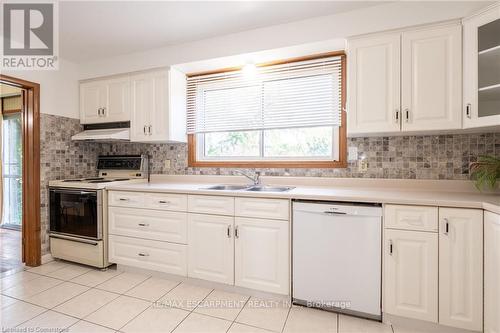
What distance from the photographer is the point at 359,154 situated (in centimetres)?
238

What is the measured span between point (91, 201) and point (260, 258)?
5.96 feet

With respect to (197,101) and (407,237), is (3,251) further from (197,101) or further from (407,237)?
(407,237)

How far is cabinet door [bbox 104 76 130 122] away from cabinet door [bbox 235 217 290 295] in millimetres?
1952

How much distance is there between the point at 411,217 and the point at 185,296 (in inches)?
71.8

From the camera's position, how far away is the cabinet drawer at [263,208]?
1994 millimetres

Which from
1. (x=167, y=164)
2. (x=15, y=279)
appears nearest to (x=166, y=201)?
(x=167, y=164)

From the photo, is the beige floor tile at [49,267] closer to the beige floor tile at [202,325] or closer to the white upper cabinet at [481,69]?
the beige floor tile at [202,325]

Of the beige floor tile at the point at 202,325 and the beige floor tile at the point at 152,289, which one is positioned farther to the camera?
the beige floor tile at the point at 152,289

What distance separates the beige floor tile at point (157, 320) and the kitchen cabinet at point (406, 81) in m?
1.96

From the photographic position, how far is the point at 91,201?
8.52ft

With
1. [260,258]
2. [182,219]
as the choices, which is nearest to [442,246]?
[260,258]

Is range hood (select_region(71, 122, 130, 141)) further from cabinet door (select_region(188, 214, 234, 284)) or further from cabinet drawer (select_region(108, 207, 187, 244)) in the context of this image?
cabinet door (select_region(188, 214, 234, 284))

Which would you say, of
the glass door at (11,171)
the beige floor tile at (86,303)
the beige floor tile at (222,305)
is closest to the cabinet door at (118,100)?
the beige floor tile at (86,303)

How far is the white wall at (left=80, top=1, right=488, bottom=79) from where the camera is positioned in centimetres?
187
